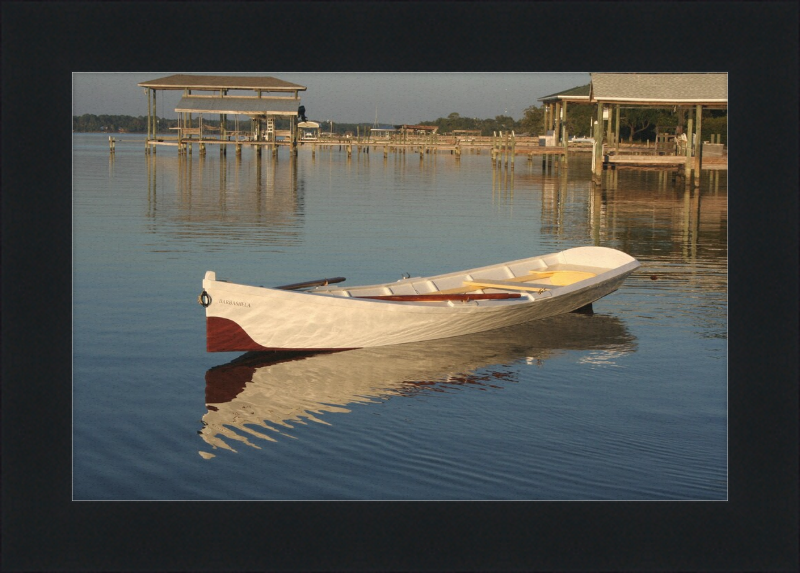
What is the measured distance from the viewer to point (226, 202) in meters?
27.9

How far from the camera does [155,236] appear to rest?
20453 mm

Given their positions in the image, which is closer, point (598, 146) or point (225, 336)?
point (225, 336)

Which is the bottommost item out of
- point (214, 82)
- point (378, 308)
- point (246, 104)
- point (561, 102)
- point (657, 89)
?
point (378, 308)

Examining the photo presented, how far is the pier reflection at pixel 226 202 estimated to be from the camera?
70.3 feet

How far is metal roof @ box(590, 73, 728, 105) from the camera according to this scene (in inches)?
1171

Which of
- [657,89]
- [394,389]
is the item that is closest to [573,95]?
[657,89]

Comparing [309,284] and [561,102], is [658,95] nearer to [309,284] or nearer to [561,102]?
[561,102]

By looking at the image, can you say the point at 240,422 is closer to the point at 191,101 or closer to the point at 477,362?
the point at 477,362

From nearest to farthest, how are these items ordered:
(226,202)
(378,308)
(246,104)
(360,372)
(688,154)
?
1. (360,372)
2. (378,308)
3. (226,202)
4. (688,154)
5. (246,104)

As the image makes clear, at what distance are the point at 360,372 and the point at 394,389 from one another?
2.30 feet

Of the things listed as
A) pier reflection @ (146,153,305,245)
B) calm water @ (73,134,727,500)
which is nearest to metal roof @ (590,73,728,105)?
pier reflection @ (146,153,305,245)

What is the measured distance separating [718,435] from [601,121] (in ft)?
70.9

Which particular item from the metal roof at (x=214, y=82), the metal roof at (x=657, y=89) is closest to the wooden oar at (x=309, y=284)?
the metal roof at (x=657, y=89)

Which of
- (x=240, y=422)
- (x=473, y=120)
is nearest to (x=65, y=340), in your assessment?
(x=240, y=422)
